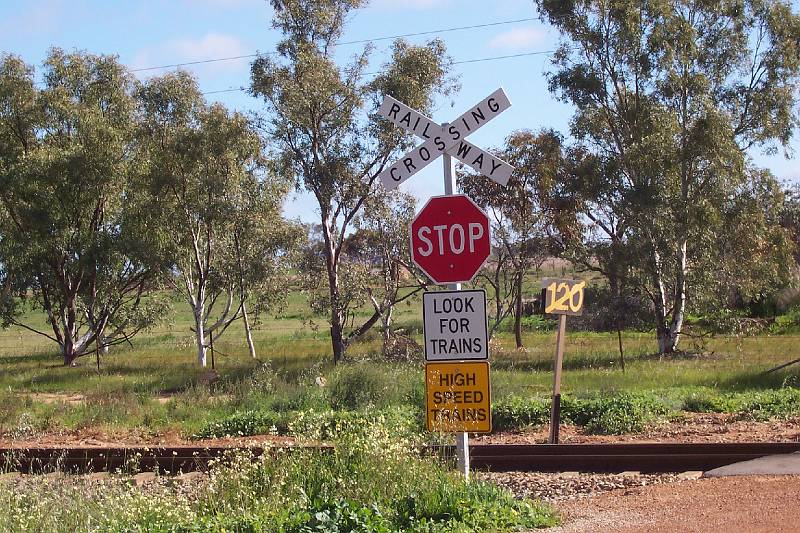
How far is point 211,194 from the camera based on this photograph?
31.4 meters

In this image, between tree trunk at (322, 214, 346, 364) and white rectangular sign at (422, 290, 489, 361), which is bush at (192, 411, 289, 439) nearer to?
white rectangular sign at (422, 290, 489, 361)

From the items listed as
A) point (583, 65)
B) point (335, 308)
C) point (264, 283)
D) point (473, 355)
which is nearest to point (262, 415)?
point (473, 355)

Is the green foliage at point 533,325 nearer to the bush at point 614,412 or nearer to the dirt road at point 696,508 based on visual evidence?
the bush at point 614,412

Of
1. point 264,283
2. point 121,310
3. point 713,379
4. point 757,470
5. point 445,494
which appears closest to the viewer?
point 445,494

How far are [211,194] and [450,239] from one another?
2344 cm

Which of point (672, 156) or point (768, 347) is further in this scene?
point (768, 347)

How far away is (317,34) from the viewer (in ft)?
103

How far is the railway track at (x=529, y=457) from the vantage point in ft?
36.8

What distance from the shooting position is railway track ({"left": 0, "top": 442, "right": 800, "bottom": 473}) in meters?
11.2

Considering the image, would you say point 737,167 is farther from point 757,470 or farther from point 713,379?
point 757,470

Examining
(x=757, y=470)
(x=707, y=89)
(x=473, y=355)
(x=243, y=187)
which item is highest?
(x=707, y=89)

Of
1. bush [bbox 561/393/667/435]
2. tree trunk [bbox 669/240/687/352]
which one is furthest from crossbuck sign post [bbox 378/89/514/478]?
tree trunk [bbox 669/240/687/352]

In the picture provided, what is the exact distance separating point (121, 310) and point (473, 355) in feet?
97.2

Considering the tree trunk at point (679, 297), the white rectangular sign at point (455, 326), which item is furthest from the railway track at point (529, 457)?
the tree trunk at point (679, 297)
